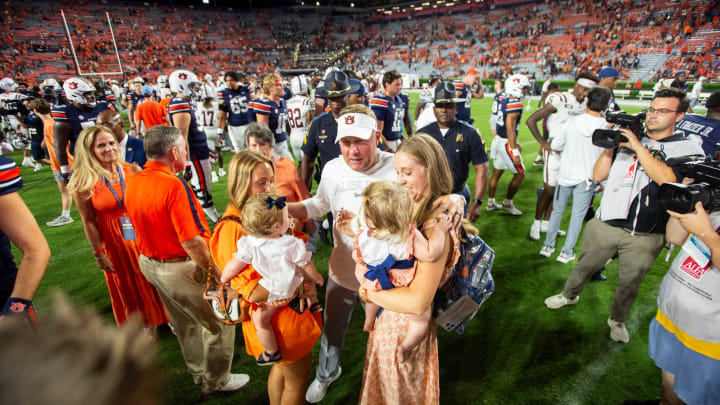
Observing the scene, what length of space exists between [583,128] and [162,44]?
44653 mm

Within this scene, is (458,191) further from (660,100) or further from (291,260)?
(291,260)

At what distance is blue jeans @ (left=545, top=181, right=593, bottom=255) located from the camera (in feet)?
13.8

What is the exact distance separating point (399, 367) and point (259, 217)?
3.93 feet

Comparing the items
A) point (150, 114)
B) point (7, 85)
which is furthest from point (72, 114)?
point (7, 85)

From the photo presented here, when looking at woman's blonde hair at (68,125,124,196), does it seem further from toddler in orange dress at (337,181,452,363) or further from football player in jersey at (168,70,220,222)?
football player in jersey at (168,70,220,222)

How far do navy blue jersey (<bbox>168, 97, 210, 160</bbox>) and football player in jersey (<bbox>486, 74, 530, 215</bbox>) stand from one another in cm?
520

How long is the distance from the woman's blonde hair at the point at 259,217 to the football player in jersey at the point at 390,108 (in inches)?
171

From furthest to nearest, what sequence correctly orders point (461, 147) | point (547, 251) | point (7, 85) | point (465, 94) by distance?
1. point (7, 85)
2. point (465, 94)
3. point (547, 251)
4. point (461, 147)

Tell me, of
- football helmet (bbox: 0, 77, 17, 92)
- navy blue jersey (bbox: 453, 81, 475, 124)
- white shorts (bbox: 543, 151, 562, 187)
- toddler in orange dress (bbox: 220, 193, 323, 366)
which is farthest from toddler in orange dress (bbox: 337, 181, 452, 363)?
football helmet (bbox: 0, 77, 17, 92)

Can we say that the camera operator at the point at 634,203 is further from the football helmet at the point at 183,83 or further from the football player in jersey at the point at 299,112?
the football helmet at the point at 183,83

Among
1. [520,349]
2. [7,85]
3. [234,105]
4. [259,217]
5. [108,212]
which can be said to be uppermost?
[7,85]

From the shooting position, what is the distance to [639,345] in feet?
10.6

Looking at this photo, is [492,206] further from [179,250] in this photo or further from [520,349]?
[179,250]

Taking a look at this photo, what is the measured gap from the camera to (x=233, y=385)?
113 inches
